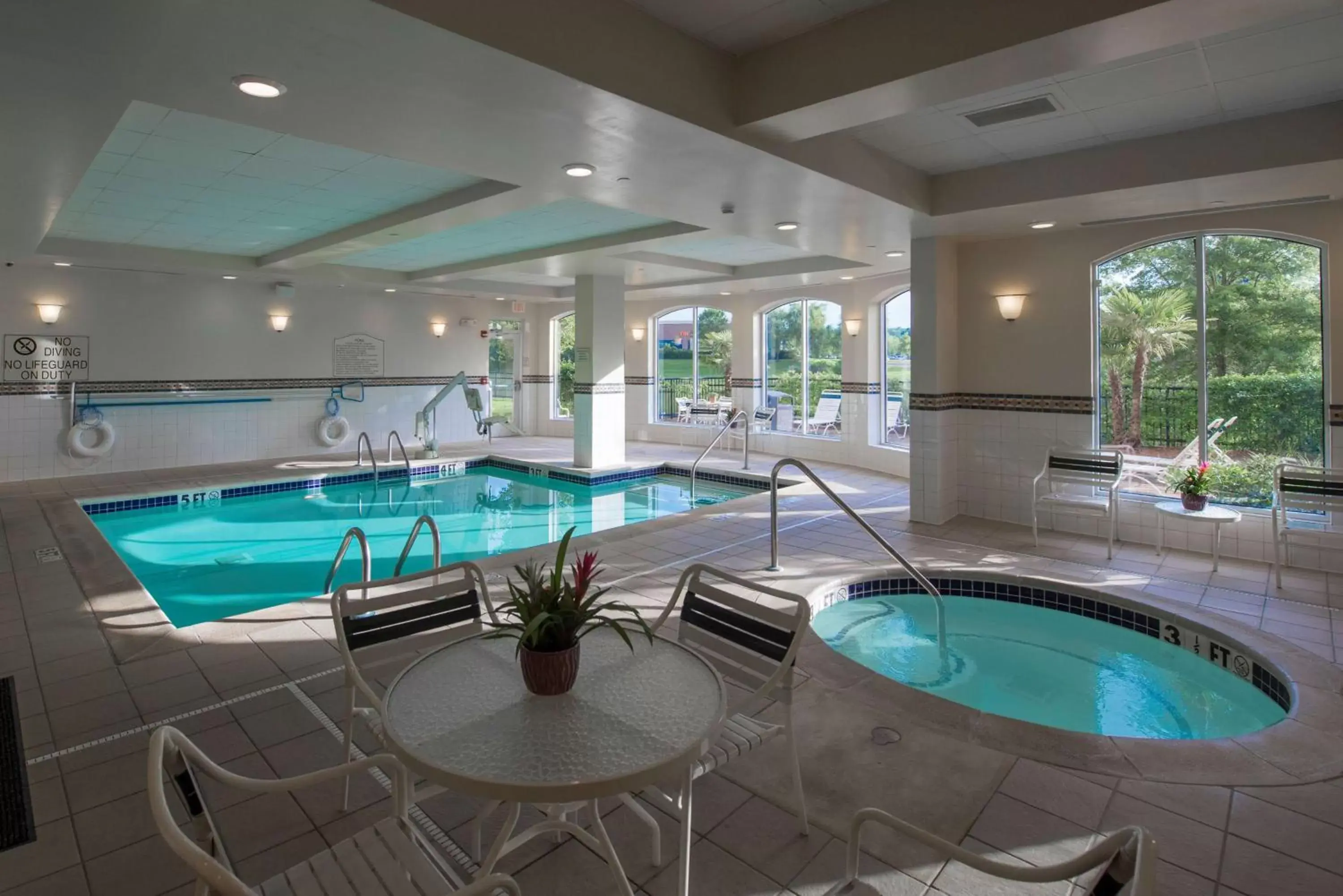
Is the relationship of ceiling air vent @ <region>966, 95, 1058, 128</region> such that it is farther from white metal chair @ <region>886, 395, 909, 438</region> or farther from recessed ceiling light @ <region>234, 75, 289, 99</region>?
white metal chair @ <region>886, 395, 909, 438</region>

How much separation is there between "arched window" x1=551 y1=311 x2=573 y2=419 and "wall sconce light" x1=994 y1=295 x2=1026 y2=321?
28.2ft

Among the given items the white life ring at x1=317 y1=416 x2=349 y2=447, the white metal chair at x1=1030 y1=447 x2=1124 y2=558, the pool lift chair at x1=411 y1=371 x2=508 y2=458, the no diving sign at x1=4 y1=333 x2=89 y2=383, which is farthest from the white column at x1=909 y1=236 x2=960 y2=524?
the no diving sign at x1=4 y1=333 x2=89 y2=383

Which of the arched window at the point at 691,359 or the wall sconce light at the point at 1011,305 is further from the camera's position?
the arched window at the point at 691,359

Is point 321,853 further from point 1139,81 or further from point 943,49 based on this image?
point 1139,81

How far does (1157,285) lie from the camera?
581cm

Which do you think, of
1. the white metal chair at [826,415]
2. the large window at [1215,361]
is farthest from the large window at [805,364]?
the large window at [1215,361]

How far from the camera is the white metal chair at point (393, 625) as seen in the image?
218cm

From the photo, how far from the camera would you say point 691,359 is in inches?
490

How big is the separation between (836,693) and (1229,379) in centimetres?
455

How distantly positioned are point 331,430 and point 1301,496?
10.9 m

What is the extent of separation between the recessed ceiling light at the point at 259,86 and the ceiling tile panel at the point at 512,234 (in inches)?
118

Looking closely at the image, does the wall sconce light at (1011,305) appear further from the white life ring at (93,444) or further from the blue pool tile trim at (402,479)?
the white life ring at (93,444)

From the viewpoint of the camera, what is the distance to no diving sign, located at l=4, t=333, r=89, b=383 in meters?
8.25

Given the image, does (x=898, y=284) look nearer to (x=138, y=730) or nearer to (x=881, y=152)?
(x=881, y=152)
